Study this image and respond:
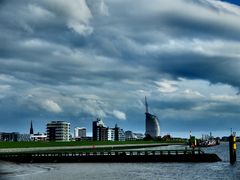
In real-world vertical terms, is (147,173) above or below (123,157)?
below

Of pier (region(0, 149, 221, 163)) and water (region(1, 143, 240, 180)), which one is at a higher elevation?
pier (region(0, 149, 221, 163))

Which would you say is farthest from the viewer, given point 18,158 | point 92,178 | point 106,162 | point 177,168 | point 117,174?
point 18,158

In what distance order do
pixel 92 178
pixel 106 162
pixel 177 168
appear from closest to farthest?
pixel 92 178
pixel 177 168
pixel 106 162

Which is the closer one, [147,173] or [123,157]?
[147,173]

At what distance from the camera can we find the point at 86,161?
4579 inches

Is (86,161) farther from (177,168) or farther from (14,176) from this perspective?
Answer: (14,176)

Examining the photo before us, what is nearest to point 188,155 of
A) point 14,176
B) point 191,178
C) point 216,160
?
point 216,160

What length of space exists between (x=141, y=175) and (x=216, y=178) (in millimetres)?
13044

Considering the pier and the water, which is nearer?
the water

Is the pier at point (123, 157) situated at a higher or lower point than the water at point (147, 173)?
higher

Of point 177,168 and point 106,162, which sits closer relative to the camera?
point 177,168

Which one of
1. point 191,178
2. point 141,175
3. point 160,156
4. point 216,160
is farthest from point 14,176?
point 216,160

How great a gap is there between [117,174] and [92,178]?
7.57 meters

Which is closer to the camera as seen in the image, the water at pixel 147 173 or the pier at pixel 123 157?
the water at pixel 147 173
